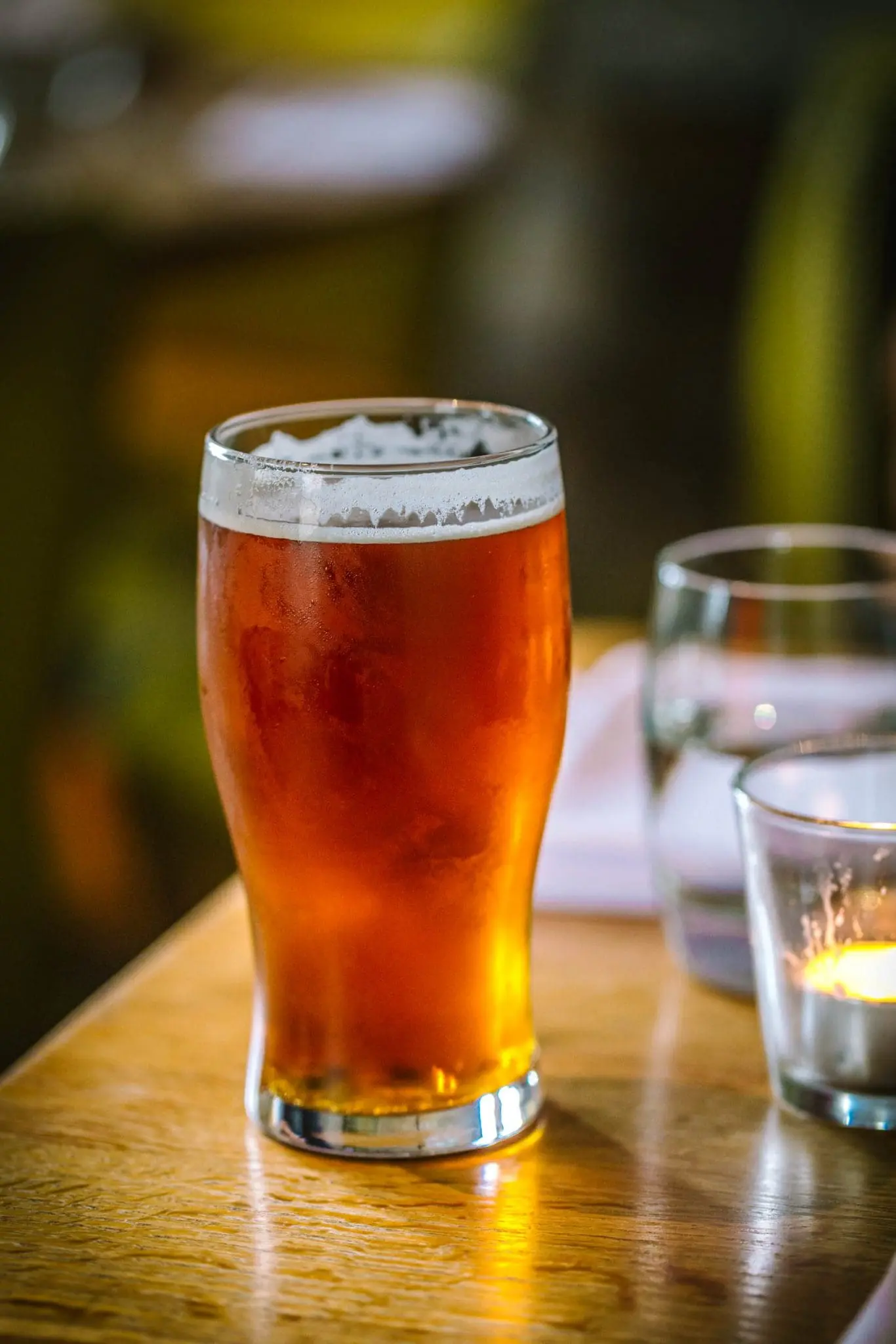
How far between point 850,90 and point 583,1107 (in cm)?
161

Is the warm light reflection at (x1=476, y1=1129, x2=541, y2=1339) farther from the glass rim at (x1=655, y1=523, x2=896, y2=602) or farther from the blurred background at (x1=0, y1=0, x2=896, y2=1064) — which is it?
the blurred background at (x1=0, y1=0, x2=896, y2=1064)

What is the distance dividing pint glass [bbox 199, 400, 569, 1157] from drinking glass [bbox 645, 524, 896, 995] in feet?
0.43

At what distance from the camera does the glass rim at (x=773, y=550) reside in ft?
2.37

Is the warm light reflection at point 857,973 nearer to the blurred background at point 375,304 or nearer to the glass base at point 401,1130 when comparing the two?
the glass base at point 401,1130

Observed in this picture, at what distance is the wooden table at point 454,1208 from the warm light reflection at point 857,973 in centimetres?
5

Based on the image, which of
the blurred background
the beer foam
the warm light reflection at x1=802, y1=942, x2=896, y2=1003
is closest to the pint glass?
the beer foam

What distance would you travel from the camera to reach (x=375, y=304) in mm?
2729

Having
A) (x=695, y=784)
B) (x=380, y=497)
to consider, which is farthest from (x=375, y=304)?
(x=380, y=497)

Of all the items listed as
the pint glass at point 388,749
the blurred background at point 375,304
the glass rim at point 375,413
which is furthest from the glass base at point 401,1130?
the blurred background at point 375,304

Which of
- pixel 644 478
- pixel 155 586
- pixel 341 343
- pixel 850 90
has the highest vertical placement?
pixel 850 90

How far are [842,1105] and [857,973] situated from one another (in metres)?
0.05

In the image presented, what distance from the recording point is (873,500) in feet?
6.15

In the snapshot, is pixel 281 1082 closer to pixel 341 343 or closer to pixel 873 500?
pixel 873 500

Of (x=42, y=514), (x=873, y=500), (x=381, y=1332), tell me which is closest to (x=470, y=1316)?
(x=381, y=1332)
